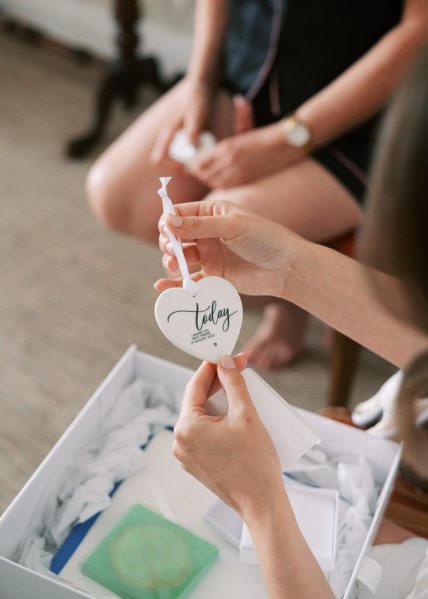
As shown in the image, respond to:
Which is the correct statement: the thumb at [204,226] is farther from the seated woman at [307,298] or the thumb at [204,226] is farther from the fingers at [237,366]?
the fingers at [237,366]

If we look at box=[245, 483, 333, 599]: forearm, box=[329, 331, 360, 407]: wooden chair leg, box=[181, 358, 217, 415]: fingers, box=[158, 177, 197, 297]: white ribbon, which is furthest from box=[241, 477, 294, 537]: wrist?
box=[329, 331, 360, 407]: wooden chair leg

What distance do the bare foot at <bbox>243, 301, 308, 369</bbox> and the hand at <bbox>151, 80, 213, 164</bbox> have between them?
43cm

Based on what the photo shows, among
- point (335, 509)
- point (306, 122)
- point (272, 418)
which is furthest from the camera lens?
point (306, 122)

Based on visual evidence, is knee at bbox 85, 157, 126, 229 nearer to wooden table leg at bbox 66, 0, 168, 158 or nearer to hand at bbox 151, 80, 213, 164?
hand at bbox 151, 80, 213, 164

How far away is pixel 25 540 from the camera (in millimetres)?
946

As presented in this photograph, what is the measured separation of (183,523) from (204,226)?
390mm

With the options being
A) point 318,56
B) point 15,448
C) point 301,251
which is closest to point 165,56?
point 318,56

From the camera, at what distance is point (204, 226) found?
925 mm

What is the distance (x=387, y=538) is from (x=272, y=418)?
0.26 m

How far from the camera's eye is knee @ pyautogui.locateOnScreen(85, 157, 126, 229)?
163 cm

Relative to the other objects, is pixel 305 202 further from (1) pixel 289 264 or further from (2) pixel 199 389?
(2) pixel 199 389

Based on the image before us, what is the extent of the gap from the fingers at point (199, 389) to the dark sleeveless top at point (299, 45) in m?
0.68

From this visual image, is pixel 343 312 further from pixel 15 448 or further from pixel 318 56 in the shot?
pixel 15 448

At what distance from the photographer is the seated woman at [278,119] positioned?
1.45 meters
